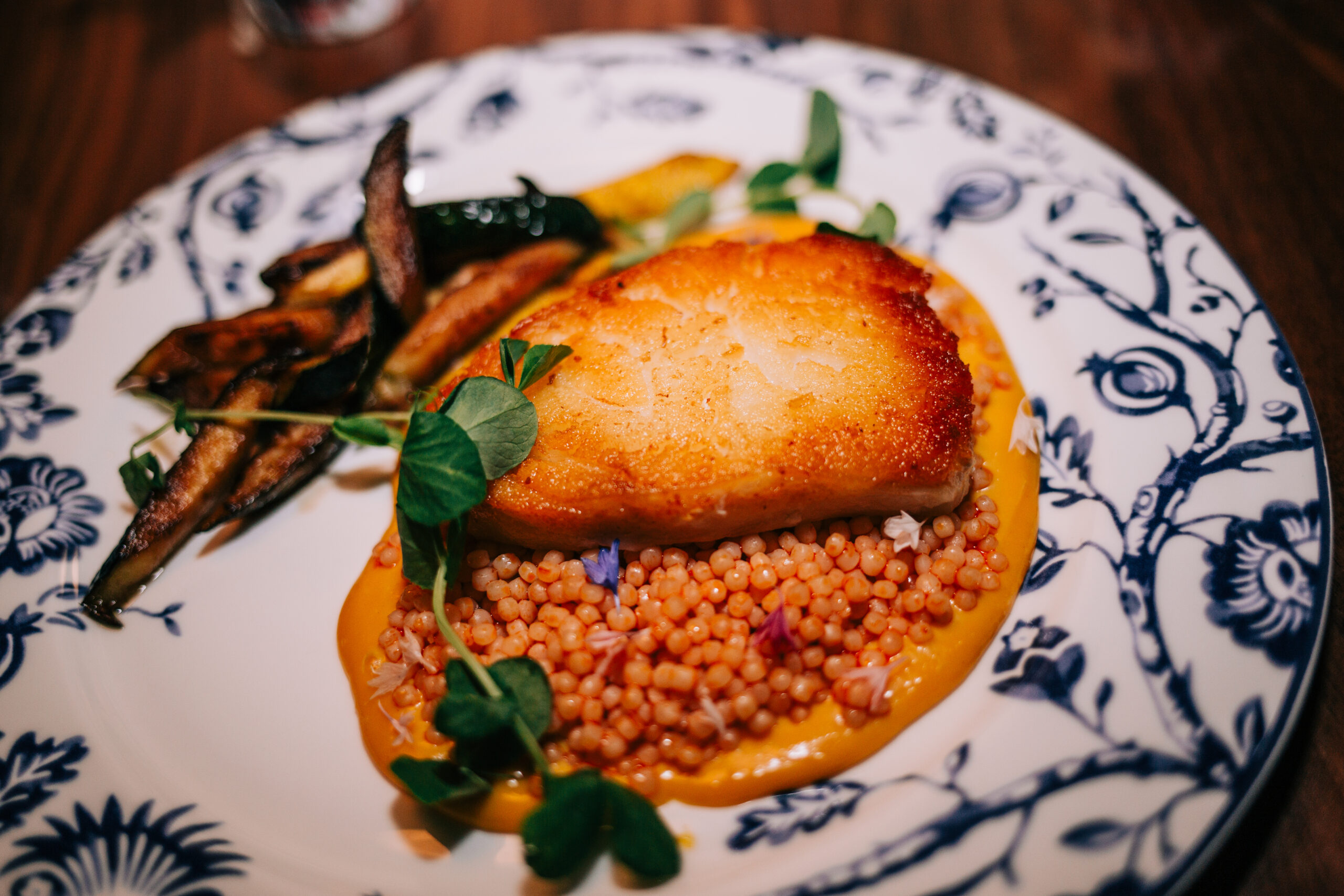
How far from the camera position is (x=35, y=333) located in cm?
315

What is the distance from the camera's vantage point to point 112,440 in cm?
291

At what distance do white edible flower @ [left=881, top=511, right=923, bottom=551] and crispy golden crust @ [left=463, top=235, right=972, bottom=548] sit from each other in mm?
56

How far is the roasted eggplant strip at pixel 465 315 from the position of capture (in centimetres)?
290

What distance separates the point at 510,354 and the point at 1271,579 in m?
2.25

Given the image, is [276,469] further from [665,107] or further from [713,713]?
[665,107]

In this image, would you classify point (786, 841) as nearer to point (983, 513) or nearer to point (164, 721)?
point (983, 513)

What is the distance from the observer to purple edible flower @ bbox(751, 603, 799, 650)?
2131 millimetres

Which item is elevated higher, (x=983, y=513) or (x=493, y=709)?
(x=983, y=513)

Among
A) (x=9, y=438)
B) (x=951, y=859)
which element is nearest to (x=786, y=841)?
(x=951, y=859)

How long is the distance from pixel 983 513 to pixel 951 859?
3.38 ft

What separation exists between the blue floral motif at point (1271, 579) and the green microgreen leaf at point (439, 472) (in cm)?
207

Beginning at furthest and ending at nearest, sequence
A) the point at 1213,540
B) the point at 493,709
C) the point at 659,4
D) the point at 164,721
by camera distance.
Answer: the point at 659,4
the point at 164,721
the point at 1213,540
the point at 493,709

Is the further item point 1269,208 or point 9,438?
point 1269,208

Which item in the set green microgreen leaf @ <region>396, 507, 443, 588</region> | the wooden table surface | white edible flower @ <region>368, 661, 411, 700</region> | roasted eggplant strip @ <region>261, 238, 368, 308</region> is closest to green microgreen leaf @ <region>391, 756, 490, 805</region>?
white edible flower @ <region>368, 661, 411, 700</region>
